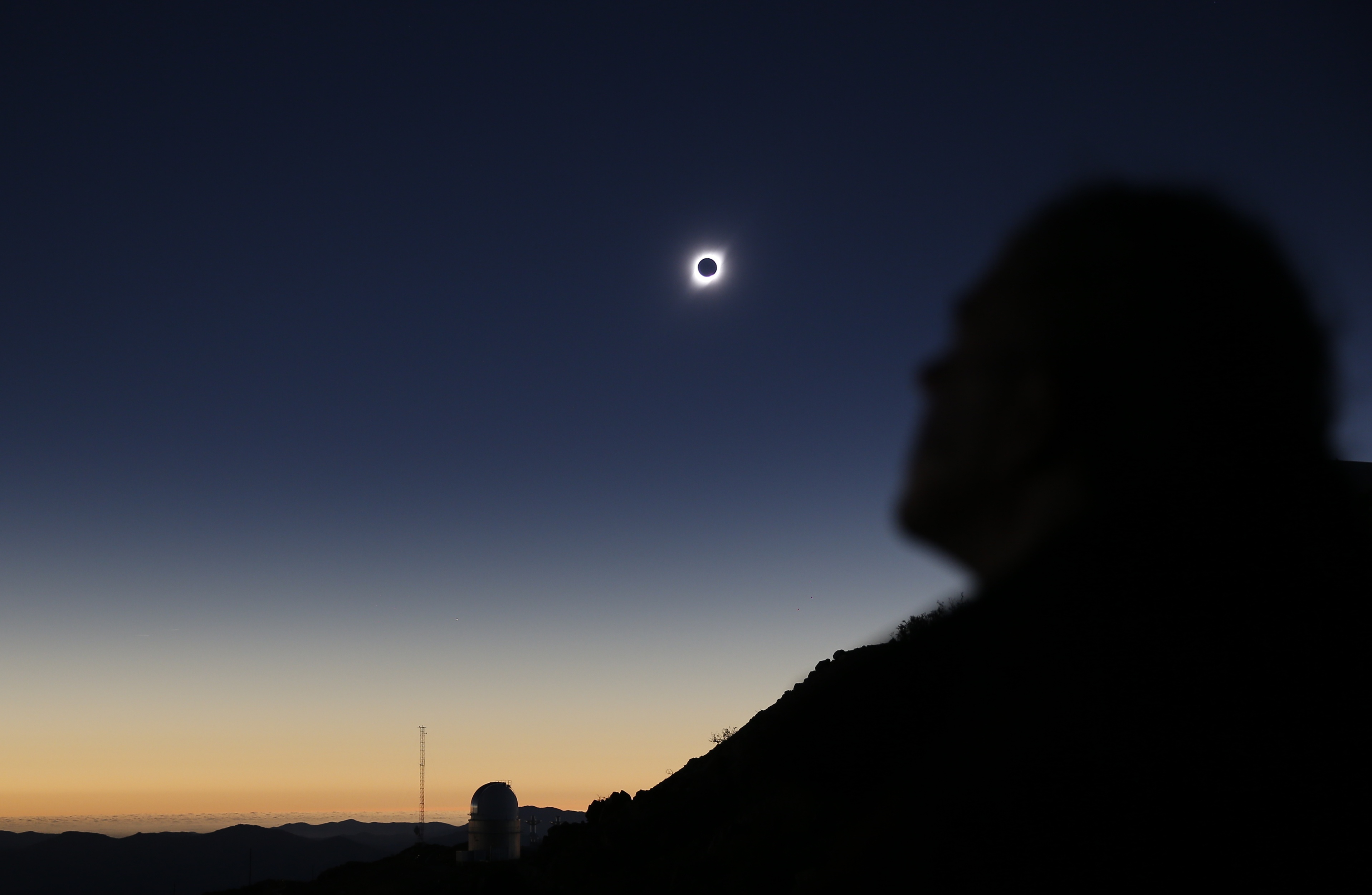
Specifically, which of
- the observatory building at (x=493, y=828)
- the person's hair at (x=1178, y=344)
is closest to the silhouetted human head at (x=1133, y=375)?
the person's hair at (x=1178, y=344)

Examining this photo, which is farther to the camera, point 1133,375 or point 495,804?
point 495,804

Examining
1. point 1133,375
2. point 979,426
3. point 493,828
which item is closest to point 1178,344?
point 1133,375

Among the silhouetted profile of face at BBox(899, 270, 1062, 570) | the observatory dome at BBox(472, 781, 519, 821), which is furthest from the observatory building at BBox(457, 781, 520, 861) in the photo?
the silhouetted profile of face at BBox(899, 270, 1062, 570)

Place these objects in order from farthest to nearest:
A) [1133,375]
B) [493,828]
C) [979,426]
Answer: [493,828] → [979,426] → [1133,375]

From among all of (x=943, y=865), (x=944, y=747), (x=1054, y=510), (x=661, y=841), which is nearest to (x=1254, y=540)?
(x=1054, y=510)

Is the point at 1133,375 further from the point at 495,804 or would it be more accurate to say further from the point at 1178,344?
the point at 495,804

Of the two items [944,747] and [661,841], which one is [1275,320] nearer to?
[944,747]

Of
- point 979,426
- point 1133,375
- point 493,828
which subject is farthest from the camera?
point 493,828
